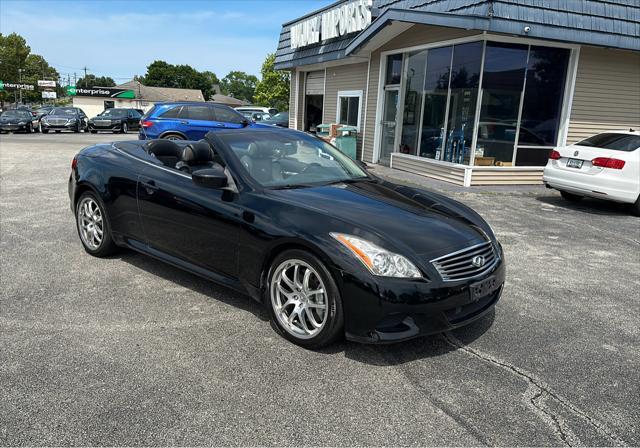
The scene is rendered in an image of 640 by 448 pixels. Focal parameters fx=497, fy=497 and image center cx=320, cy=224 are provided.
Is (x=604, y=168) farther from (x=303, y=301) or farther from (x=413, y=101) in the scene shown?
(x=303, y=301)

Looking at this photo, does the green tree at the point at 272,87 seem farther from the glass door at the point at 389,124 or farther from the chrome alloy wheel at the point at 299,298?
the chrome alloy wheel at the point at 299,298

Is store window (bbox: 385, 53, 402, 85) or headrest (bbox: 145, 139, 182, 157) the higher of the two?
store window (bbox: 385, 53, 402, 85)

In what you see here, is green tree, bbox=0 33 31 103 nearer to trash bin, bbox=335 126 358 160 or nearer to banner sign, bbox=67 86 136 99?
banner sign, bbox=67 86 136 99

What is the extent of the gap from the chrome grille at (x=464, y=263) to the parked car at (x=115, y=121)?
1167 inches

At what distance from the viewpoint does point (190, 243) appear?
4.10m

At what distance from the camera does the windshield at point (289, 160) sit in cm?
408

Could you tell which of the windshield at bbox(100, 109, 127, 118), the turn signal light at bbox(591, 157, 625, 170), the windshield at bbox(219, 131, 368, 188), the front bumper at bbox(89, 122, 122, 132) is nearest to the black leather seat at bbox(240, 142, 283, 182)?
the windshield at bbox(219, 131, 368, 188)

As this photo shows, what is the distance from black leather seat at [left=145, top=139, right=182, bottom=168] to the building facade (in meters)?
7.17

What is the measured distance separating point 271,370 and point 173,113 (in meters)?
12.5

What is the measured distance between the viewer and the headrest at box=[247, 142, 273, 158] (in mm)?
4238

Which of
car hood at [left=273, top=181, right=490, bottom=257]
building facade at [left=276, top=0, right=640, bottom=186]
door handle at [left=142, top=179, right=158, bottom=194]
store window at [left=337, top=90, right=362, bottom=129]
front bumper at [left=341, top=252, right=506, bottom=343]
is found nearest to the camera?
front bumper at [left=341, top=252, right=506, bottom=343]

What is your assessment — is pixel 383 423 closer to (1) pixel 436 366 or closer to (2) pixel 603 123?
(1) pixel 436 366

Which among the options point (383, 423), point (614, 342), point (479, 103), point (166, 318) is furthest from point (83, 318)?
point (479, 103)

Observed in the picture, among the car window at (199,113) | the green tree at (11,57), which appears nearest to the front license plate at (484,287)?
the car window at (199,113)
